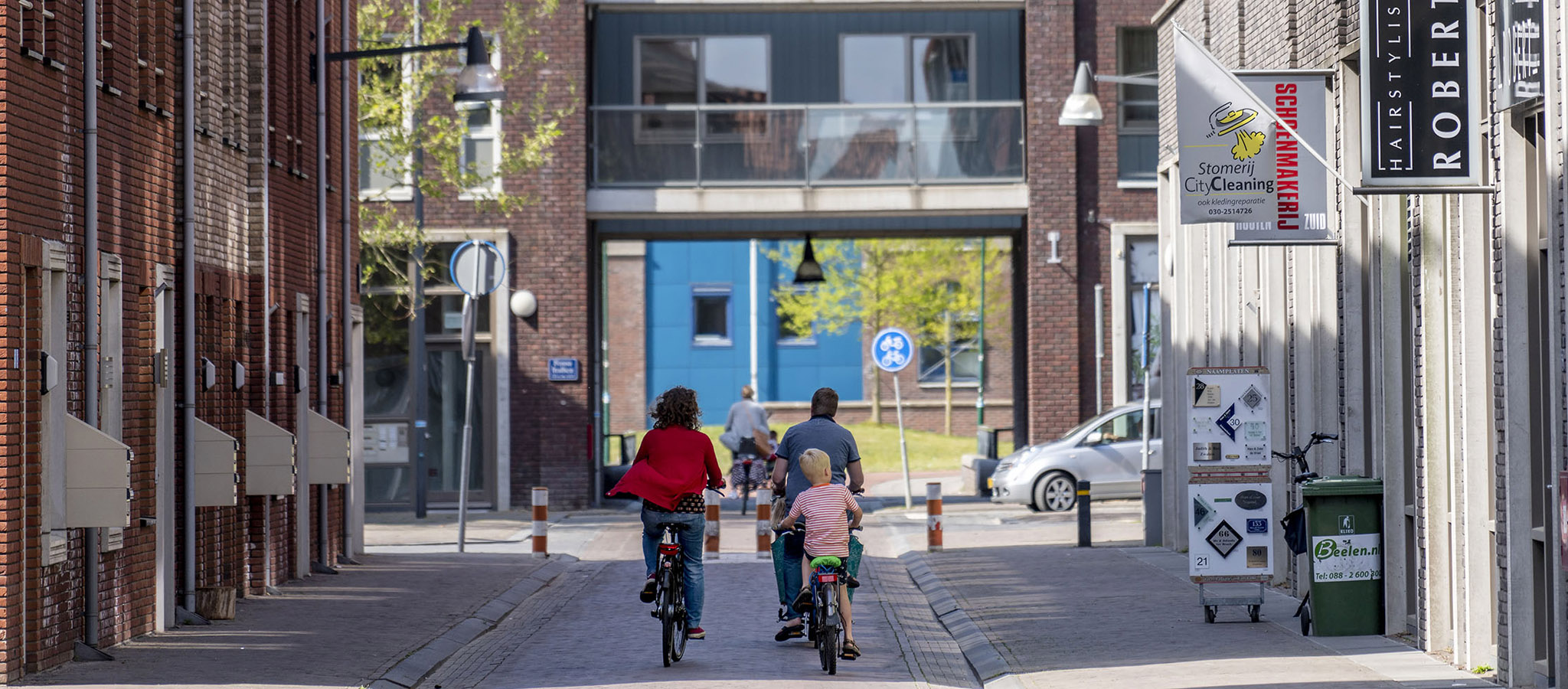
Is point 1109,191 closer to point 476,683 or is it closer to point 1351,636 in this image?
point 1351,636

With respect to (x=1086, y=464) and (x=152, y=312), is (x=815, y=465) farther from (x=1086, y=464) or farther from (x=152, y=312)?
(x=1086, y=464)

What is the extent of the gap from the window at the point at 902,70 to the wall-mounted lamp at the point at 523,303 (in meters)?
5.54

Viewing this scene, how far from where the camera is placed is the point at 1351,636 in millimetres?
12414

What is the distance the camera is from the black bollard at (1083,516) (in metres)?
20.2

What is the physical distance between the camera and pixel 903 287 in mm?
51156

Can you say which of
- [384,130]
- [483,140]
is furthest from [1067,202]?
[384,130]

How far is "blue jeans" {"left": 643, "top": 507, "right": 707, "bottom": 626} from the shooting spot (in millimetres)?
12078

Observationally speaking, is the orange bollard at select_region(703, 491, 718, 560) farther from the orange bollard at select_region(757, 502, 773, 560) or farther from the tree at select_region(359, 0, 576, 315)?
the tree at select_region(359, 0, 576, 315)

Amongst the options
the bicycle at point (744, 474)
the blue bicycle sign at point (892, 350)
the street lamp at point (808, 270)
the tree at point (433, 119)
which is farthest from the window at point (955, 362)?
the blue bicycle sign at point (892, 350)

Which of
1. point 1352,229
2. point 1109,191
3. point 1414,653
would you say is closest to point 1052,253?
point 1109,191

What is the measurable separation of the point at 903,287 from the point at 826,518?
39607mm

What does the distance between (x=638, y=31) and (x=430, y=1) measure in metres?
3.56

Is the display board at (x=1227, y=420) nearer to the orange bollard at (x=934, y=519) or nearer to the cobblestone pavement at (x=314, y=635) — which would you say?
the cobblestone pavement at (x=314, y=635)

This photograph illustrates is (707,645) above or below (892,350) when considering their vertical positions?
below
